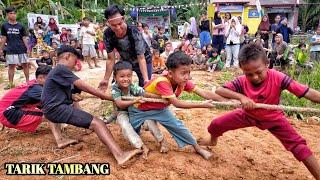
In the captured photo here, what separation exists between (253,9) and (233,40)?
12.2 metres

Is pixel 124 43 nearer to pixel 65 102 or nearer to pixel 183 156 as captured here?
pixel 65 102

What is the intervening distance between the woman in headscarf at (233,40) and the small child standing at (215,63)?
0.94 feet

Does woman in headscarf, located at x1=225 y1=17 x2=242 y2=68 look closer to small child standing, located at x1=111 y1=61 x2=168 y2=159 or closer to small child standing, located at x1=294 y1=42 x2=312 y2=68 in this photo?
small child standing, located at x1=294 y1=42 x2=312 y2=68

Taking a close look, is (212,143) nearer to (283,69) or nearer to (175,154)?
(175,154)

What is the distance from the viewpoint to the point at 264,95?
3291 mm

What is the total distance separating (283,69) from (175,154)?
21.9 feet

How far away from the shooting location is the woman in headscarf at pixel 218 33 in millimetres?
11234

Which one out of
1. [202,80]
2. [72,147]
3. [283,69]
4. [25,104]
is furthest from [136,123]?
[283,69]

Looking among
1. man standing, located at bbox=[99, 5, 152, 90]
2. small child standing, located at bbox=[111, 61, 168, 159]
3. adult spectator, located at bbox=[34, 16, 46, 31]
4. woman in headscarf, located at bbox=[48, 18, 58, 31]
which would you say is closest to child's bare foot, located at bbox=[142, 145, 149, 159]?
small child standing, located at bbox=[111, 61, 168, 159]

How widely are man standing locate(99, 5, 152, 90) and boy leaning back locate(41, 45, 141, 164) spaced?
502 millimetres

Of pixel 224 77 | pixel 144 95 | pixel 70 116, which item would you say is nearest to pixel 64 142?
pixel 70 116

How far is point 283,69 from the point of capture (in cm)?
966

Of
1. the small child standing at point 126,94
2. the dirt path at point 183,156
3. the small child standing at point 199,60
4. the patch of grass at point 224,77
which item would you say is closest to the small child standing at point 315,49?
the patch of grass at point 224,77

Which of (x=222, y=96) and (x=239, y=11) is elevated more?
(x=239, y=11)
